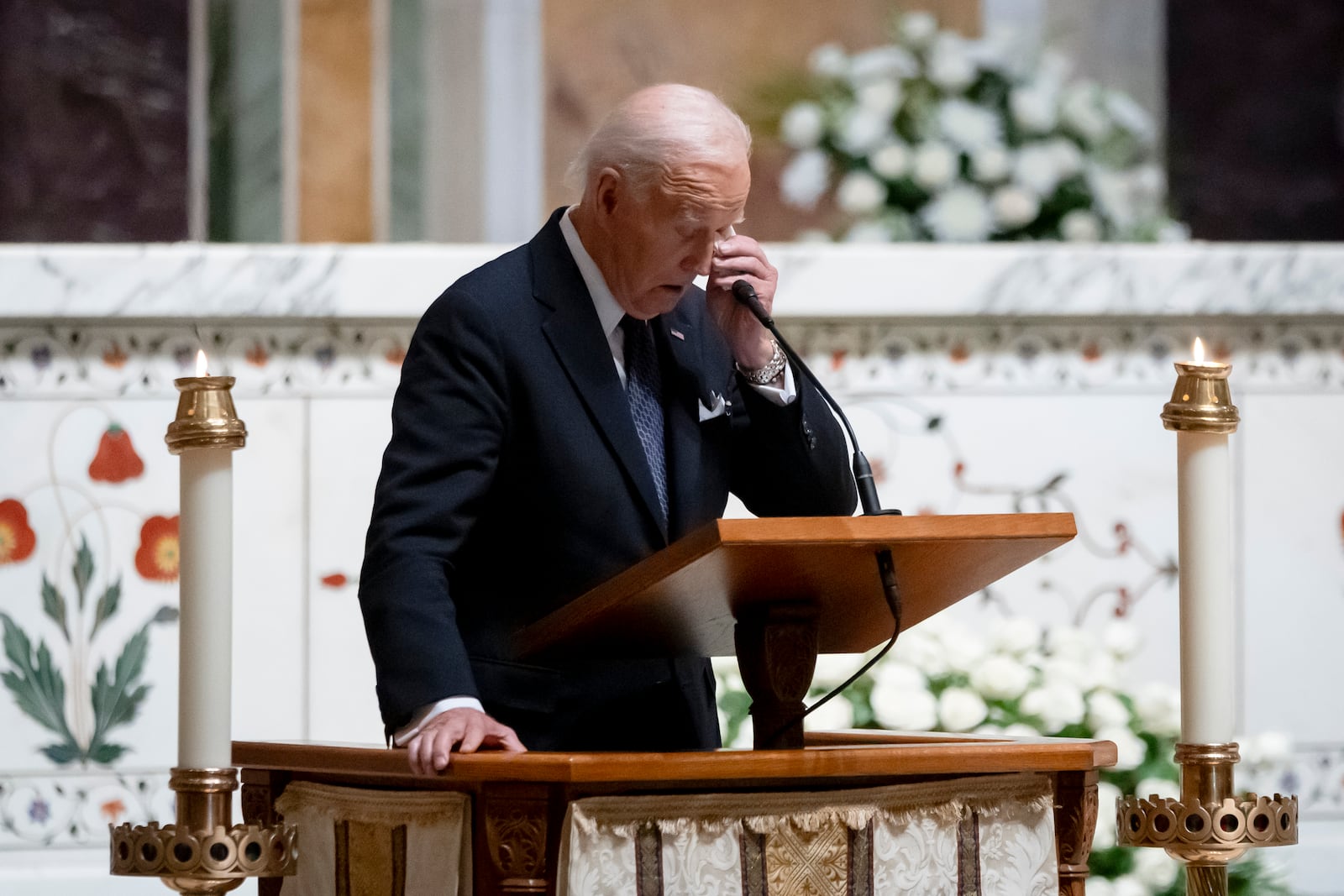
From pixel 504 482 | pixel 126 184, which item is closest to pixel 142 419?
pixel 126 184

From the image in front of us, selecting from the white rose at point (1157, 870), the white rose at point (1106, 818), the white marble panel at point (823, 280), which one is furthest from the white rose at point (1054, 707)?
the white marble panel at point (823, 280)

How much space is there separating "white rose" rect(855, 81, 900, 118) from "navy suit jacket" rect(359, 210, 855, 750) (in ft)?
7.00

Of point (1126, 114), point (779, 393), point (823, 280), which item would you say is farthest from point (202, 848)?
point (1126, 114)

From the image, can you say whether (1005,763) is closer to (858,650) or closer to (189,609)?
(858,650)

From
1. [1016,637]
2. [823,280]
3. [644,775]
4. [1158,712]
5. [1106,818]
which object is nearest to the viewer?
[644,775]

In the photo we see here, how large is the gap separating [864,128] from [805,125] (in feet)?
0.48

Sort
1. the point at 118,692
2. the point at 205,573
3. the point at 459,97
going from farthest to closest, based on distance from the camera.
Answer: the point at 459,97 → the point at 118,692 → the point at 205,573

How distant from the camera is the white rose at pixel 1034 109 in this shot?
15.6ft

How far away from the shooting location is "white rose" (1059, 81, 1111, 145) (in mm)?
4797

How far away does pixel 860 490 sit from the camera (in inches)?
96.8

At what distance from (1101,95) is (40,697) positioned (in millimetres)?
2831

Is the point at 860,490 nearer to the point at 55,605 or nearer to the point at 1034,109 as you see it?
the point at 55,605

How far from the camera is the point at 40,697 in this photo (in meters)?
4.12

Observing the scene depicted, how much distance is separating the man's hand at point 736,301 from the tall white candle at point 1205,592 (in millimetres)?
588
